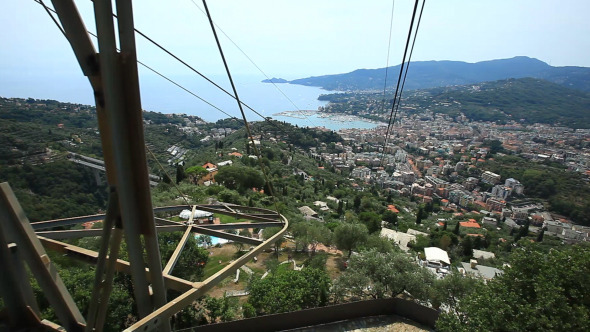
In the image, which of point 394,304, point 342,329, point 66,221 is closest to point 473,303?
point 394,304

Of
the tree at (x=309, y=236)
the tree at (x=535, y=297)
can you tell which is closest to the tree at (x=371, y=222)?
the tree at (x=309, y=236)

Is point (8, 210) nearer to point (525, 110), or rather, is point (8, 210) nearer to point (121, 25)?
point (121, 25)

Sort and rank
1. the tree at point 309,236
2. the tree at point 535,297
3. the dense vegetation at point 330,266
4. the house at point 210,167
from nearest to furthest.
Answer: the tree at point 535,297 → the dense vegetation at point 330,266 → the tree at point 309,236 → the house at point 210,167

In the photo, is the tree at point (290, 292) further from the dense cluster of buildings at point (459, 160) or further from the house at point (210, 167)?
the house at point (210, 167)

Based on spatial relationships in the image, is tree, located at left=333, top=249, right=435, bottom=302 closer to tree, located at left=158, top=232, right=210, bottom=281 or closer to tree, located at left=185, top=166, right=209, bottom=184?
tree, located at left=158, top=232, right=210, bottom=281

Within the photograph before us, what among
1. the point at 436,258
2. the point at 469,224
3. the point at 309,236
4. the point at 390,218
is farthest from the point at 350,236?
the point at 469,224

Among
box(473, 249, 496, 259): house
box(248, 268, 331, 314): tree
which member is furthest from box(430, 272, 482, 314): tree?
box(473, 249, 496, 259): house

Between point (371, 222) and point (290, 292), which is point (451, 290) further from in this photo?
point (371, 222)
